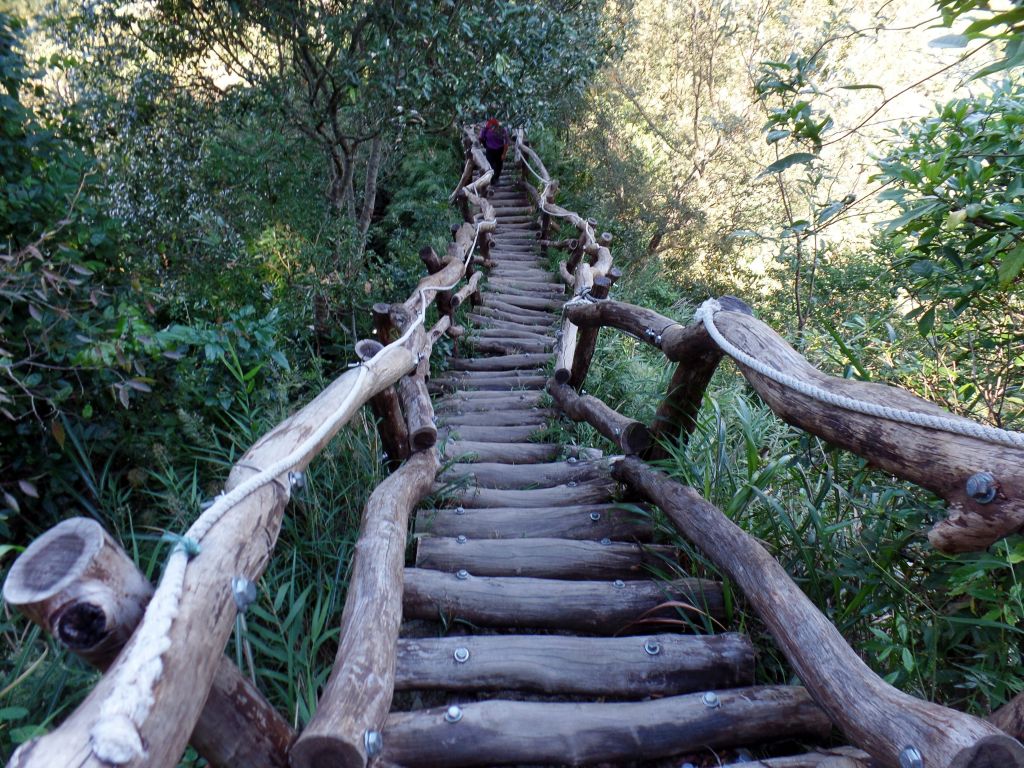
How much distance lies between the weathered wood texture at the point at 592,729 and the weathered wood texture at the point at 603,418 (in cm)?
146

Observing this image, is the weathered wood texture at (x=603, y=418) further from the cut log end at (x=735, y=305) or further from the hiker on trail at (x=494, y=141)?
the hiker on trail at (x=494, y=141)

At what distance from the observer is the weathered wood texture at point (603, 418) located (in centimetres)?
321

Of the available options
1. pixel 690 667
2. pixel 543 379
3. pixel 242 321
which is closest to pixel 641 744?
pixel 690 667

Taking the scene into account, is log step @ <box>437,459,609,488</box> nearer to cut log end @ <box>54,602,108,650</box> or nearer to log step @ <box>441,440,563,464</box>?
log step @ <box>441,440,563,464</box>

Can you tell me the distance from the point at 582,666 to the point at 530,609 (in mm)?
351

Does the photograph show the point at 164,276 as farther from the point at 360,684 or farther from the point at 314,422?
the point at 360,684

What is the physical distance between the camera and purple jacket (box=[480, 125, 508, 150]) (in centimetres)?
1180

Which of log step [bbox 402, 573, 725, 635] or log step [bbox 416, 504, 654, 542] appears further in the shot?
log step [bbox 416, 504, 654, 542]

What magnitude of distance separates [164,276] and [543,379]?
316cm

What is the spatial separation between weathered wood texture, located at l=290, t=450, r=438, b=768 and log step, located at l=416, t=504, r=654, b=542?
44 cm

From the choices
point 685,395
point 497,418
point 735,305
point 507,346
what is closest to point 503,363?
point 507,346

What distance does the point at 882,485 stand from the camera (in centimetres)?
234

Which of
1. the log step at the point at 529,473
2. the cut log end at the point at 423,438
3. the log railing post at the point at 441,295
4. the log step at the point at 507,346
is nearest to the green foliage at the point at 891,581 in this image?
the log step at the point at 529,473

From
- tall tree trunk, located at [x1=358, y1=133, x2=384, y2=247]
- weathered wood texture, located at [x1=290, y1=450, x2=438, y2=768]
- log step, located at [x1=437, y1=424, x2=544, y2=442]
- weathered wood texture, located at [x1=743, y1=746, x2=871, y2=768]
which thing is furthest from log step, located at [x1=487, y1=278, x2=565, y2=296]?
weathered wood texture, located at [x1=743, y1=746, x2=871, y2=768]
